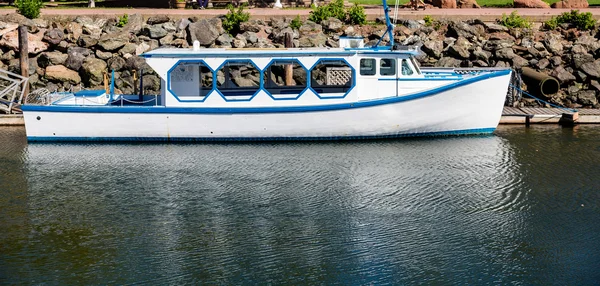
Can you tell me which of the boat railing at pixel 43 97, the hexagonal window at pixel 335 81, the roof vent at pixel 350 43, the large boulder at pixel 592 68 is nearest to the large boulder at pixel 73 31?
the boat railing at pixel 43 97

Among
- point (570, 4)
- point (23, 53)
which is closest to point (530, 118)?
A: point (570, 4)

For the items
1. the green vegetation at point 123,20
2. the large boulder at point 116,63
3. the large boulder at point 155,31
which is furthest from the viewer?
the green vegetation at point 123,20

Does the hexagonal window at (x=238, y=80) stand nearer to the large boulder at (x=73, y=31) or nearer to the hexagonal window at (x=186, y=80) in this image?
the hexagonal window at (x=186, y=80)

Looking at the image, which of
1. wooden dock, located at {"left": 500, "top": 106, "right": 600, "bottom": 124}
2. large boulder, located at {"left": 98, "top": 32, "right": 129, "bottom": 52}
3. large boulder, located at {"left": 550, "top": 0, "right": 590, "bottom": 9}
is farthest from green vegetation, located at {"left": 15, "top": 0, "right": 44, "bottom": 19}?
large boulder, located at {"left": 550, "top": 0, "right": 590, "bottom": 9}

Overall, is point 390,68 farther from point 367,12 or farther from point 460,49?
point 367,12

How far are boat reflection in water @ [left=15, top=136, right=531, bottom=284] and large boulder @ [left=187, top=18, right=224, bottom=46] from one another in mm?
9565

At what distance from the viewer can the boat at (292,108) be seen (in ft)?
89.0

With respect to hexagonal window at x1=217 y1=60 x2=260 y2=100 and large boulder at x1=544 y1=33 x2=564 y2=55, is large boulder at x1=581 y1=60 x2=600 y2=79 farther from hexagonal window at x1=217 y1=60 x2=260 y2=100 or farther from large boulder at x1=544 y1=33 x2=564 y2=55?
hexagonal window at x1=217 y1=60 x2=260 y2=100

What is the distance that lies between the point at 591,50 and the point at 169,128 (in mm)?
17218

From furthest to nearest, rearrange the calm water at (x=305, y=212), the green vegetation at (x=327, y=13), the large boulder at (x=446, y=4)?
the large boulder at (x=446, y=4), the green vegetation at (x=327, y=13), the calm water at (x=305, y=212)

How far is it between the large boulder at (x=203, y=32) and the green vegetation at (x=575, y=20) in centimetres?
1388

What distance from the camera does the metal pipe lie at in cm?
3244

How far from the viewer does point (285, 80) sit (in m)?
32.2

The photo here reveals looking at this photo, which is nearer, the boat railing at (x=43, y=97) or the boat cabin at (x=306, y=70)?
the boat cabin at (x=306, y=70)
